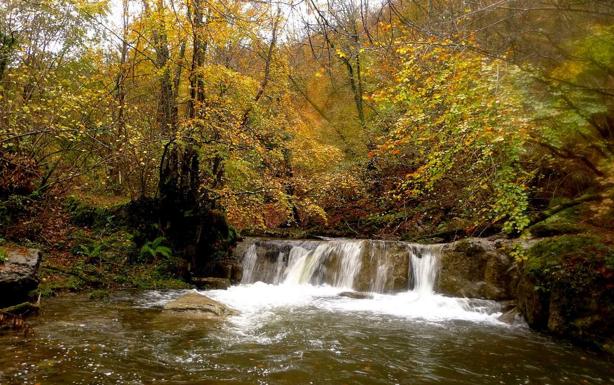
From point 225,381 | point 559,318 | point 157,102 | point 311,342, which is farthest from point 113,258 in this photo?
point 559,318

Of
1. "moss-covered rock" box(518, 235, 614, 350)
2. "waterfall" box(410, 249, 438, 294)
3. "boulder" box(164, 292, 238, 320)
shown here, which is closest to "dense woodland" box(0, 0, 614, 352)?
"moss-covered rock" box(518, 235, 614, 350)

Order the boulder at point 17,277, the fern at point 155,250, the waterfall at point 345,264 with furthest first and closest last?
1. the fern at point 155,250
2. the waterfall at point 345,264
3. the boulder at point 17,277

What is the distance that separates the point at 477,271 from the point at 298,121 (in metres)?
7.43

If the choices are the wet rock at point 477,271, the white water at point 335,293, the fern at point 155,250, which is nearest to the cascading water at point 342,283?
the white water at point 335,293

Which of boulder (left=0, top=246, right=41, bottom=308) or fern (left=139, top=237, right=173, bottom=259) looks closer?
boulder (left=0, top=246, right=41, bottom=308)

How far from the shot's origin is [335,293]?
10633 mm

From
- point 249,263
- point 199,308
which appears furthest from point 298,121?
point 199,308

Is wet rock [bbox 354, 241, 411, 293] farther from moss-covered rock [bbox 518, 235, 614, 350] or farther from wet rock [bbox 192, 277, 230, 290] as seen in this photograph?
wet rock [bbox 192, 277, 230, 290]

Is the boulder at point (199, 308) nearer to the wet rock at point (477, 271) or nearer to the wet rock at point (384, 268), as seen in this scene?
the wet rock at point (384, 268)

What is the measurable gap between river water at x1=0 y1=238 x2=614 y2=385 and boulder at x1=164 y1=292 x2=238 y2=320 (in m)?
0.23

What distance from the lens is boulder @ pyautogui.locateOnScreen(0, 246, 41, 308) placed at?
6.22 meters

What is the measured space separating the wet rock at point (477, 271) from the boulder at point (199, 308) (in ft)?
17.4

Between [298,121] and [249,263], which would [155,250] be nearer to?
[249,263]

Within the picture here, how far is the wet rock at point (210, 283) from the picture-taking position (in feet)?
35.8
